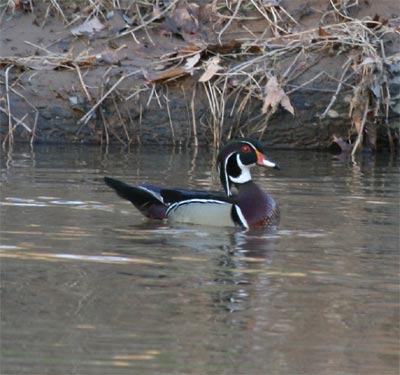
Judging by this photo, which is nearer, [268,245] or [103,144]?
[268,245]

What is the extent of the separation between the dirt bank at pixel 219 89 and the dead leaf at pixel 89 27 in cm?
32

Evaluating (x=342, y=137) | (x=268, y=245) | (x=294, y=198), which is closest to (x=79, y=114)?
(x=342, y=137)

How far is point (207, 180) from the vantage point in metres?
13.2

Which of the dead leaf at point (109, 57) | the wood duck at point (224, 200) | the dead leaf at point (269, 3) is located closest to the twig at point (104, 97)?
the dead leaf at point (109, 57)

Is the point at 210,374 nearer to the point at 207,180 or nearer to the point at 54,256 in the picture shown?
the point at 54,256

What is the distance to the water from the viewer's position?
6.11 meters

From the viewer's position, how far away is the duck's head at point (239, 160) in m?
10.9

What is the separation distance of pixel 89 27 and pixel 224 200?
7.44 meters

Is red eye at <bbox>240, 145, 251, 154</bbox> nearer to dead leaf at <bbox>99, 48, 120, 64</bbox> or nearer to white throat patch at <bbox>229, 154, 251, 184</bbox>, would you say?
white throat patch at <bbox>229, 154, 251, 184</bbox>

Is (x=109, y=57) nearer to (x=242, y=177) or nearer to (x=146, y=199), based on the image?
(x=242, y=177)

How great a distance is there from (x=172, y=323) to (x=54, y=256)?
77.6 inches

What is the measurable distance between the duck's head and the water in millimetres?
456

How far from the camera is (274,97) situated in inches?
623

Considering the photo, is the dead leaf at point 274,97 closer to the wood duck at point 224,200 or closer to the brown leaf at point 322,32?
the brown leaf at point 322,32
